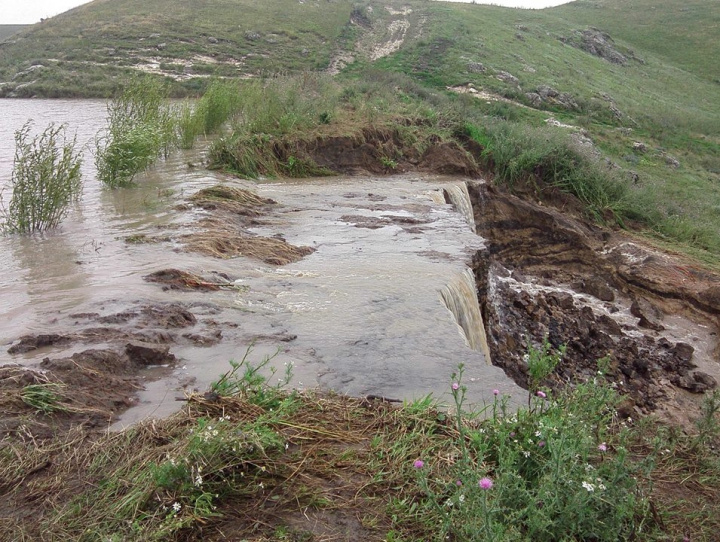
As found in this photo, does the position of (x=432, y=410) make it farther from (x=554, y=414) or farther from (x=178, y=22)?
(x=178, y=22)

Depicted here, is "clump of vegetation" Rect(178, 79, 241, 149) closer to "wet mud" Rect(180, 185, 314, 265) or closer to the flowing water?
the flowing water

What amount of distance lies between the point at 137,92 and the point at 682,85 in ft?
129

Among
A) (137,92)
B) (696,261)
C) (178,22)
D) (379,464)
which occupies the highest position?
(178,22)

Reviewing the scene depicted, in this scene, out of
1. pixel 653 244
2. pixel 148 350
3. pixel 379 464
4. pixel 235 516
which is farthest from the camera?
pixel 653 244

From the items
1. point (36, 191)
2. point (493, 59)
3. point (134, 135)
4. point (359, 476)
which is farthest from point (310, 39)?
point (359, 476)

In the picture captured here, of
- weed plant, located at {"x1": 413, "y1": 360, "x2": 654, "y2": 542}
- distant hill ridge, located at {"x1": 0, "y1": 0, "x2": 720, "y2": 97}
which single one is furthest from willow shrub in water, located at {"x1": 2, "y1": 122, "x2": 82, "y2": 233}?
distant hill ridge, located at {"x1": 0, "y1": 0, "x2": 720, "y2": 97}

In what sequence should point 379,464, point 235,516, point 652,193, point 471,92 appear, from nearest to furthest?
point 235,516, point 379,464, point 652,193, point 471,92

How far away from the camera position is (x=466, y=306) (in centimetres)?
655

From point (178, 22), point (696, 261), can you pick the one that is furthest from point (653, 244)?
point (178, 22)

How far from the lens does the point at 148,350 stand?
13.7 ft

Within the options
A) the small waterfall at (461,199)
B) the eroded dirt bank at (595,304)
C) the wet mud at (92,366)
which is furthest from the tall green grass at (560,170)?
the wet mud at (92,366)

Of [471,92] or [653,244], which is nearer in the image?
[653,244]

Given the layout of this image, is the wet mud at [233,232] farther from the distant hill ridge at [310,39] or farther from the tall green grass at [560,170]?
the distant hill ridge at [310,39]

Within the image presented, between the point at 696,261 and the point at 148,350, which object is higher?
the point at 148,350
